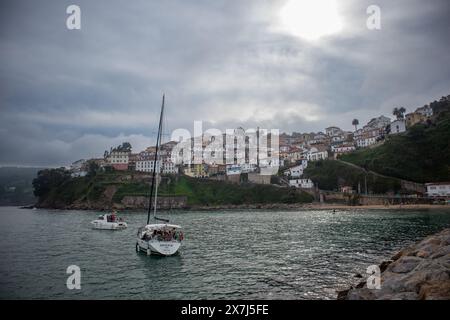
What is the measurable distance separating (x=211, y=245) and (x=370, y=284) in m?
21.2

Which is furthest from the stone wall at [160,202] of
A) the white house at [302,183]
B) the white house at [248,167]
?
the white house at [302,183]

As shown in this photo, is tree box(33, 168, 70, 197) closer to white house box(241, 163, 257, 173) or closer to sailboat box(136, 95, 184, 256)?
white house box(241, 163, 257, 173)

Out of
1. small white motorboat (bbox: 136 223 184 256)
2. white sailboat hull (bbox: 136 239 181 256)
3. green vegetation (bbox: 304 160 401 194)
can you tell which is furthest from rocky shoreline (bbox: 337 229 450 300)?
green vegetation (bbox: 304 160 401 194)

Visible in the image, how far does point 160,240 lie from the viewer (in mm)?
27531

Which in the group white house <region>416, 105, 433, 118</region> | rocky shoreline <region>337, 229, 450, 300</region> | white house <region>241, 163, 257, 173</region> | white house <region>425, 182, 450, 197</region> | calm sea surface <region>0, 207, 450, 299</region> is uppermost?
white house <region>416, 105, 433, 118</region>

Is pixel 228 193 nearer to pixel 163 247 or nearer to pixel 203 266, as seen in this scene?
pixel 163 247

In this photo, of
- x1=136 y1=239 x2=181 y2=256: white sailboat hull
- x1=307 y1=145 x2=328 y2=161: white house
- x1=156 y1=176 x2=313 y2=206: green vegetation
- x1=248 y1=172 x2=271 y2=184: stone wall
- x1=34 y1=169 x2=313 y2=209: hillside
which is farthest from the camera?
x1=307 y1=145 x2=328 y2=161: white house

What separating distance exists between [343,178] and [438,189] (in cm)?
2845

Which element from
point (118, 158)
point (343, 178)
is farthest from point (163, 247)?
point (118, 158)

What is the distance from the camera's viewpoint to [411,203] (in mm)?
92750

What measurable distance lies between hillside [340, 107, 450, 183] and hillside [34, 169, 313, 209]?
28.2 m

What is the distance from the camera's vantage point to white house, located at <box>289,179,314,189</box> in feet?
386

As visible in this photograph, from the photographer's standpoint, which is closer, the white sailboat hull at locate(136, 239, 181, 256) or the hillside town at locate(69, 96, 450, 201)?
the white sailboat hull at locate(136, 239, 181, 256)
